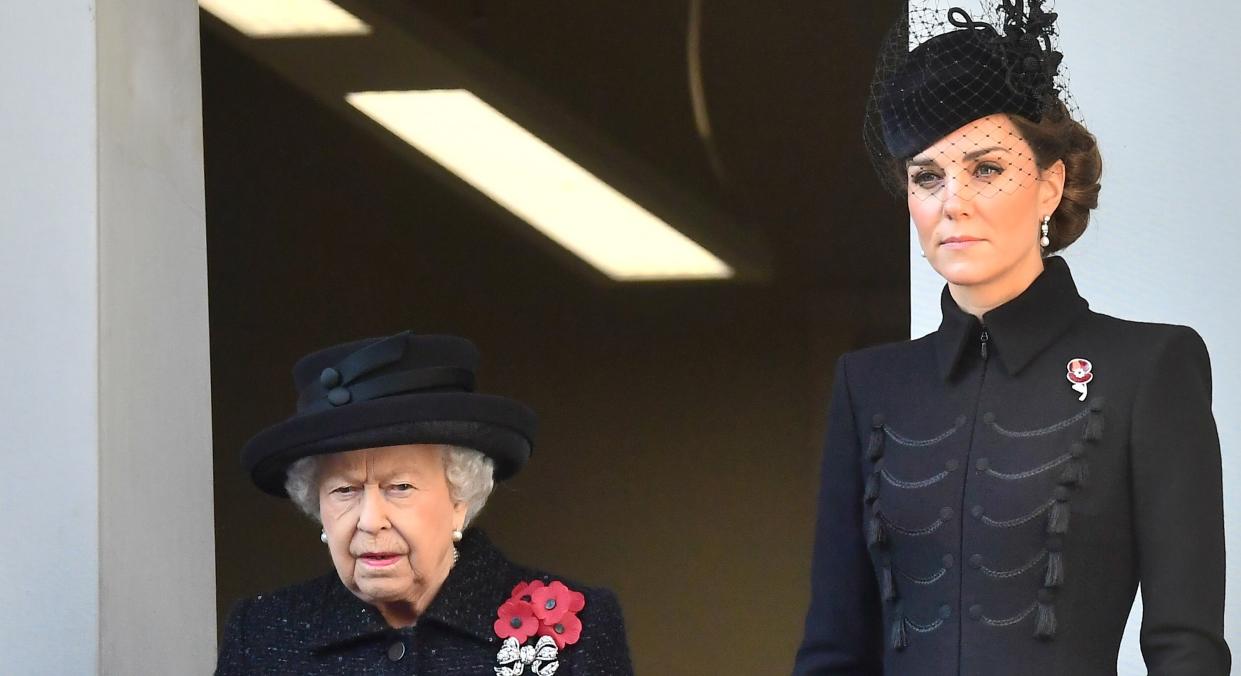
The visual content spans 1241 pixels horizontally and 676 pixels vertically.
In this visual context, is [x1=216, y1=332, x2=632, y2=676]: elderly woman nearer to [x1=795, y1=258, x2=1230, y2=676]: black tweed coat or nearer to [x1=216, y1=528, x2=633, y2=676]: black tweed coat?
[x1=216, y1=528, x2=633, y2=676]: black tweed coat

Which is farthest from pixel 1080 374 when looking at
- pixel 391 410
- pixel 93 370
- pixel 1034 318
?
pixel 93 370

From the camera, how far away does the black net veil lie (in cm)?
262

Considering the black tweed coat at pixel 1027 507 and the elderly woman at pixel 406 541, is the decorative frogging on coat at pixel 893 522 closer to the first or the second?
the black tweed coat at pixel 1027 507

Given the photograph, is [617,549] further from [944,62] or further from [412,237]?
[944,62]

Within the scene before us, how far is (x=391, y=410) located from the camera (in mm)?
2727

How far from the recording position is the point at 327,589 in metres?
2.96

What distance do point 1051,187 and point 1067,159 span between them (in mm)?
53

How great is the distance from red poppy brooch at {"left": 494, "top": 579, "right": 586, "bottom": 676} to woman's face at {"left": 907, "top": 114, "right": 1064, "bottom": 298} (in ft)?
2.52

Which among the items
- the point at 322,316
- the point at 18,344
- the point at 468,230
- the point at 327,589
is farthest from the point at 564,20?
the point at 327,589

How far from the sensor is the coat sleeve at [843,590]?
273 centimetres

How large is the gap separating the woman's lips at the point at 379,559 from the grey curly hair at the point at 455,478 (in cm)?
13

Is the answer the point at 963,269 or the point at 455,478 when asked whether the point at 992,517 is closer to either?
the point at 963,269

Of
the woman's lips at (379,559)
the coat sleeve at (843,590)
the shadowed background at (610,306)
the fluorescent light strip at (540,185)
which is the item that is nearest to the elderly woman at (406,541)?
the woman's lips at (379,559)

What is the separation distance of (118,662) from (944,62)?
1827 millimetres
